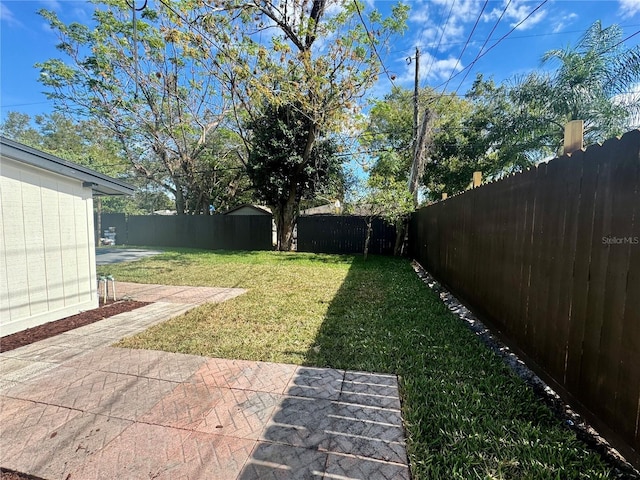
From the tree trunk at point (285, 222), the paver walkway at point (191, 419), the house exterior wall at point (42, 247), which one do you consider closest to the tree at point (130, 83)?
the tree trunk at point (285, 222)

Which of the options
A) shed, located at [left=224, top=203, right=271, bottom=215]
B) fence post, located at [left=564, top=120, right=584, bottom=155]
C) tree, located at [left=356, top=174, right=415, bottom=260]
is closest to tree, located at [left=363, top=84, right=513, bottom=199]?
tree, located at [left=356, top=174, right=415, bottom=260]

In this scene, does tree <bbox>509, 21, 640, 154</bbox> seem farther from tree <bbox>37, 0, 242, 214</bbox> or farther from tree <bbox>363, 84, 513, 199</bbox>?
tree <bbox>37, 0, 242, 214</bbox>

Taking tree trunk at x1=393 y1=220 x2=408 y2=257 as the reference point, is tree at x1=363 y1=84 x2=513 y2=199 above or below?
above

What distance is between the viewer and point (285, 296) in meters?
5.36

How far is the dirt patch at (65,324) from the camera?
331cm

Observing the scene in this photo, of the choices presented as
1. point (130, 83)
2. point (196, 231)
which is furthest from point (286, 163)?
point (130, 83)

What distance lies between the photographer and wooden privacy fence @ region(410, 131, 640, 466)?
59.8 inches

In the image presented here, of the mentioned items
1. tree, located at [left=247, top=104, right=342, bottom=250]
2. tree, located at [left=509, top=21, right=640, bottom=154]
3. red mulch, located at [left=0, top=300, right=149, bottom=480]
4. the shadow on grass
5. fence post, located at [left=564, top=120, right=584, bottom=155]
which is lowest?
red mulch, located at [left=0, top=300, right=149, bottom=480]

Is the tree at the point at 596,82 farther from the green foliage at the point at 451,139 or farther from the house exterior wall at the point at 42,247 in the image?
the house exterior wall at the point at 42,247

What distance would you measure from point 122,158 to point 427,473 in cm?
1991

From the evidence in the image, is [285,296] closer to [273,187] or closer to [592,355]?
[592,355]

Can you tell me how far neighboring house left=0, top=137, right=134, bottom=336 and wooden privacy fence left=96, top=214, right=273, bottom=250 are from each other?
8.63 meters

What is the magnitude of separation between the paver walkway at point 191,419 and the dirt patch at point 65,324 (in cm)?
44

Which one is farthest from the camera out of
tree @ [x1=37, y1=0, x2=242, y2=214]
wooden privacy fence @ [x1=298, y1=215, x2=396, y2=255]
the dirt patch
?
wooden privacy fence @ [x1=298, y1=215, x2=396, y2=255]
